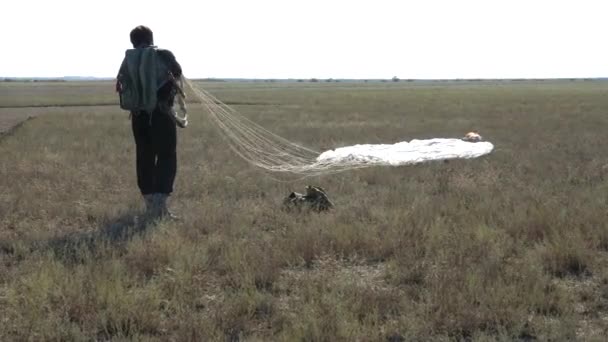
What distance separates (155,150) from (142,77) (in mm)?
939

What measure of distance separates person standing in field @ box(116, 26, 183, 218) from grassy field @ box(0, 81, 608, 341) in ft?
1.72

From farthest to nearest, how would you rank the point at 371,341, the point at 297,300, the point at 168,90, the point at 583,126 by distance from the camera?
the point at 583,126
the point at 168,90
the point at 297,300
the point at 371,341

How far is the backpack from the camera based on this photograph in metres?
7.43

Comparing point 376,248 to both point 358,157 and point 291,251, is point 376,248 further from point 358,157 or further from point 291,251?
point 358,157

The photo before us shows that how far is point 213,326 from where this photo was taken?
4332mm

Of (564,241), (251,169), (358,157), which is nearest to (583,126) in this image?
(358,157)

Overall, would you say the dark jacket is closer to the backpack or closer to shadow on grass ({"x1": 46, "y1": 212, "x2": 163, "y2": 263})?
the backpack

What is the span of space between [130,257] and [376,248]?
2443mm
